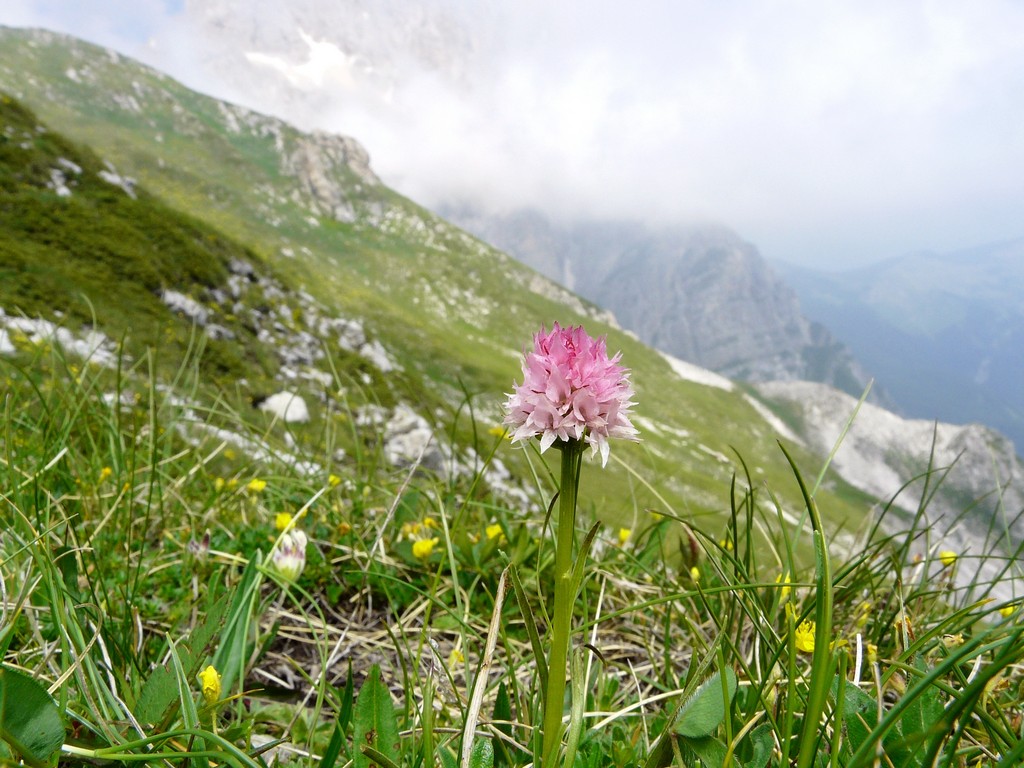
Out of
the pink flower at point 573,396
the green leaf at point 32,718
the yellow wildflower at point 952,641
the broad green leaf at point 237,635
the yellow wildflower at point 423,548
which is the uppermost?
the pink flower at point 573,396

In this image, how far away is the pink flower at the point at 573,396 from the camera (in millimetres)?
1177

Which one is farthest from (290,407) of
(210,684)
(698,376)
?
(698,376)

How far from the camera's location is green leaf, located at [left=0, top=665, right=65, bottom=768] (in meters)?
1.09

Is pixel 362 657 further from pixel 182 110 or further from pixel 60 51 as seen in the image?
pixel 60 51

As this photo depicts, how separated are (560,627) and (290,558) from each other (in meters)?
1.67

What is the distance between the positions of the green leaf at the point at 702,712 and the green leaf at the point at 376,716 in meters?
0.68

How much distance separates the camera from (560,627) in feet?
3.81

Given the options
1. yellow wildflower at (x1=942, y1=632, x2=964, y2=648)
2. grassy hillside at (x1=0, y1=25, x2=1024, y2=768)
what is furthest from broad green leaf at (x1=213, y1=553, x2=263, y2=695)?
yellow wildflower at (x1=942, y1=632, x2=964, y2=648)

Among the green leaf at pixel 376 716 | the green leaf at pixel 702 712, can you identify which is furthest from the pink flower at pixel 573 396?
the green leaf at pixel 376 716

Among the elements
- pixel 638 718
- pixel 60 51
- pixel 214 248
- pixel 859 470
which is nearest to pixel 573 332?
pixel 638 718

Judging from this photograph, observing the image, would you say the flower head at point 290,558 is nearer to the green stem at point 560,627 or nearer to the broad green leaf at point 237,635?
the broad green leaf at point 237,635

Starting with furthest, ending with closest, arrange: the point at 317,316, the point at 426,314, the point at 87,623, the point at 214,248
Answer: the point at 426,314 < the point at 317,316 < the point at 214,248 < the point at 87,623

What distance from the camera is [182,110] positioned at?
474 feet

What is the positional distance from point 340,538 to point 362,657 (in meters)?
0.73
